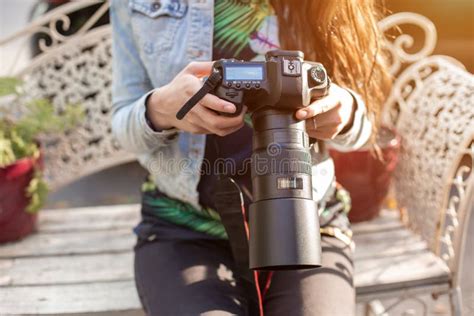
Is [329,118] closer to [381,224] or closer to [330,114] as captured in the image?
[330,114]

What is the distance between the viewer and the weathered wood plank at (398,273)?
151cm

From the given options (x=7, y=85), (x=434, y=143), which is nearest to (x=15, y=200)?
(x=7, y=85)

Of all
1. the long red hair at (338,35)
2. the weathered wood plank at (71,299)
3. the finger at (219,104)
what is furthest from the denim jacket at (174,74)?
the weathered wood plank at (71,299)

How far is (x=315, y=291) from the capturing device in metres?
1.15

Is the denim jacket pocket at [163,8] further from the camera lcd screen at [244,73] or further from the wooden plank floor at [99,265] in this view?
the wooden plank floor at [99,265]

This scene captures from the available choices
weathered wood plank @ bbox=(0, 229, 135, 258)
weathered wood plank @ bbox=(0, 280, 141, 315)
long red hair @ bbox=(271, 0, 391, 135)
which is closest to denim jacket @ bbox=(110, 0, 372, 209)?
long red hair @ bbox=(271, 0, 391, 135)

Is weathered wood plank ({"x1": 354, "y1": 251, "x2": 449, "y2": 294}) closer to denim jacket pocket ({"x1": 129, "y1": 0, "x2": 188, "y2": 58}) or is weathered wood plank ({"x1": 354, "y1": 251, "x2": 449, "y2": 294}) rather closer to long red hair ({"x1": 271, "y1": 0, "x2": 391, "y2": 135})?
long red hair ({"x1": 271, "y1": 0, "x2": 391, "y2": 135})

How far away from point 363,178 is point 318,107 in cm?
103

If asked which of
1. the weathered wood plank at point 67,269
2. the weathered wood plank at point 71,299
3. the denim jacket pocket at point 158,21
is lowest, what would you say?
the weathered wood plank at point 71,299

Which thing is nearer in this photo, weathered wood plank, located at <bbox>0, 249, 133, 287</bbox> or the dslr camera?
the dslr camera

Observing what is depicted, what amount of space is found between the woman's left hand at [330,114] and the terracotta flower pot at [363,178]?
794mm

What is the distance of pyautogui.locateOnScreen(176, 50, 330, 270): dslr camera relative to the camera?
905 millimetres

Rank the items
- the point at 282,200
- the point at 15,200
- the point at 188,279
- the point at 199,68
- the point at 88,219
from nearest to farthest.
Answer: the point at 282,200, the point at 199,68, the point at 188,279, the point at 15,200, the point at 88,219

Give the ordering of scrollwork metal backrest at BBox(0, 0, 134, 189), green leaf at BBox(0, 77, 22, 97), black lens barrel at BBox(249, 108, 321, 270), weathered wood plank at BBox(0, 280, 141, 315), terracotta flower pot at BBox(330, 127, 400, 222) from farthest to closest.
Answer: scrollwork metal backrest at BBox(0, 0, 134, 189) < terracotta flower pot at BBox(330, 127, 400, 222) < green leaf at BBox(0, 77, 22, 97) < weathered wood plank at BBox(0, 280, 141, 315) < black lens barrel at BBox(249, 108, 321, 270)
